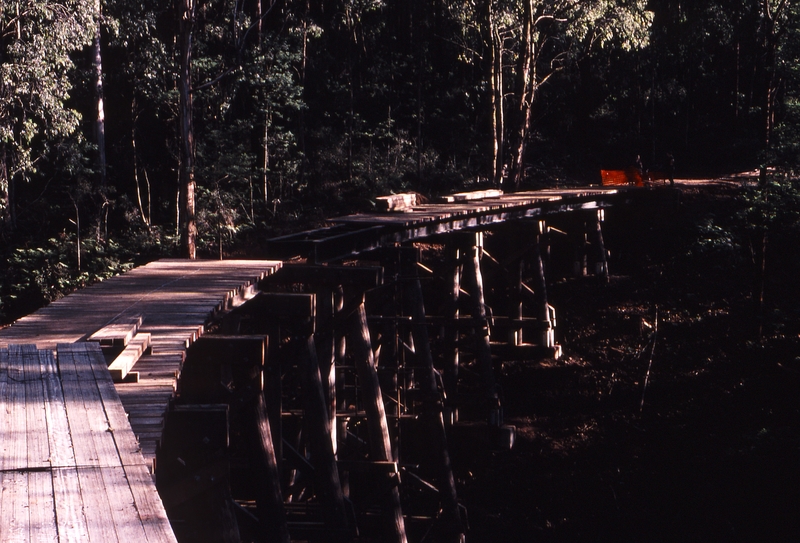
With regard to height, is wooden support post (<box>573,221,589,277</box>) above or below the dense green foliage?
below

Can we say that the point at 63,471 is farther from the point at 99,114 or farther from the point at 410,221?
the point at 99,114

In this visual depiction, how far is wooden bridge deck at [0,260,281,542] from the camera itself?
2.02 metres

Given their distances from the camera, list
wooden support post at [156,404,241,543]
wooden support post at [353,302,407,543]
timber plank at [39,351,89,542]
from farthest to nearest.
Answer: wooden support post at [353,302,407,543]
wooden support post at [156,404,241,543]
timber plank at [39,351,89,542]

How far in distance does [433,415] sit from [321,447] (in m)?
3.05

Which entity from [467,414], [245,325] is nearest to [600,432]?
[467,414]

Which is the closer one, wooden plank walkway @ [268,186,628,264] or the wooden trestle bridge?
the wooden trestle bridge

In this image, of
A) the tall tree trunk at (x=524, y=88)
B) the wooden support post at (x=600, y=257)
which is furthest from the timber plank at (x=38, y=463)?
the tall tree trunk at (x=524, y=88)

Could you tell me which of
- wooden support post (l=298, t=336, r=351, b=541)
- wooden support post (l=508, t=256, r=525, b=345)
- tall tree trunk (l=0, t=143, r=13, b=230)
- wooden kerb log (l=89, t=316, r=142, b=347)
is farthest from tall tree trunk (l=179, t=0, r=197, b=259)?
wooden kerb log (l=89, t=316, r=142, b=347)

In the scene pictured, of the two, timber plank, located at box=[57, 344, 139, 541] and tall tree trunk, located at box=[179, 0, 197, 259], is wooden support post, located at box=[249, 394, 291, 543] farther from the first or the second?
tall tree trunk, located at box=[179, 0, 197, 259]

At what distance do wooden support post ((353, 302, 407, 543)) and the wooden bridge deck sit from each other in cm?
219

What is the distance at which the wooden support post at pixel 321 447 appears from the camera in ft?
23.6

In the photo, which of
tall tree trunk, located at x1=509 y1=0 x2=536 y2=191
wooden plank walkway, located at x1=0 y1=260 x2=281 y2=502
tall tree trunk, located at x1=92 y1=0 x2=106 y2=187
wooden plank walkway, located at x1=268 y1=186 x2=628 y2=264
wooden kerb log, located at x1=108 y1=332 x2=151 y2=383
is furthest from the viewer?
tall tree trunk, located at x1=92 y1=0 x2=106 y2=187

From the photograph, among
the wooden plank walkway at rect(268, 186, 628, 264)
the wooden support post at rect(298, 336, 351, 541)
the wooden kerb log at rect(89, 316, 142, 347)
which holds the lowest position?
the wooden support post at rect(298, 336, 351, 541)

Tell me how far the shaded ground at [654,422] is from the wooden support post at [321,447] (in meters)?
4.13
